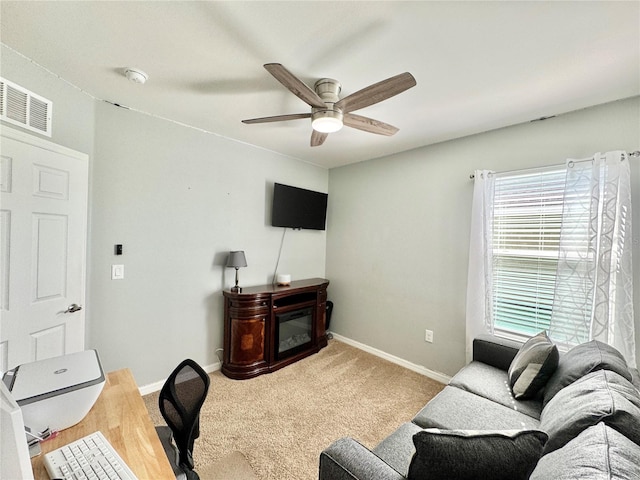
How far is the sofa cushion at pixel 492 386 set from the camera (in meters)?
1.65

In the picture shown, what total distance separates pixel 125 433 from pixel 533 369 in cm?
219

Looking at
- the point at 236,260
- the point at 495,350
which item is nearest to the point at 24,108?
the point at 236,260

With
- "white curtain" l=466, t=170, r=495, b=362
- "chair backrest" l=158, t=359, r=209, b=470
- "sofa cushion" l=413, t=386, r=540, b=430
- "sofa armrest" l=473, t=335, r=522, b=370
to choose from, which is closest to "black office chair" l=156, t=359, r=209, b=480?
"chair backrest" l=158, t=359, r=209, b=470

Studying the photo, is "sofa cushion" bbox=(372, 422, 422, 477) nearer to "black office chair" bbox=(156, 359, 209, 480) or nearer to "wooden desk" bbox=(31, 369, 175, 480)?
"black office chair" bbox=(156, 359, 209, 480)

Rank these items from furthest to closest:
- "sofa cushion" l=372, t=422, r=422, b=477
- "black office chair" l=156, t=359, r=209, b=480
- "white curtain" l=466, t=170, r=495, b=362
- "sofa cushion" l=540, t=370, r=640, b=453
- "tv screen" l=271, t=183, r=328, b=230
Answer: "tv screen" l=271, t=183, r=328, b=230, "white curtain" l=466, t=170, r=495, b=362, "sofa cushion" l=372, t=422, r=422, b=477, "black office chair" l=156, t=359, r=209, b=480, "sofa cushion" l=540, t=370, r=640, b=453

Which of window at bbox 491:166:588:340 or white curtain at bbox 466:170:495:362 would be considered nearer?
window at bbox 491:166:588:340

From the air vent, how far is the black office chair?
1766 mm

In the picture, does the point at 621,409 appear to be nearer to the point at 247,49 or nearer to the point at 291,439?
the point at 291,439

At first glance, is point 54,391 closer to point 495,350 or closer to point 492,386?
point 492,386

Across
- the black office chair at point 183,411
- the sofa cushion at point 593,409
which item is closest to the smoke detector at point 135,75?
the black office chair at point 183,411

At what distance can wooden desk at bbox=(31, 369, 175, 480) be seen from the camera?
2.76ft

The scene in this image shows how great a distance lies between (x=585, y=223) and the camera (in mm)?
1992

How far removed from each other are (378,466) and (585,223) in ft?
7.30

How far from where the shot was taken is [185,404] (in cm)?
121
